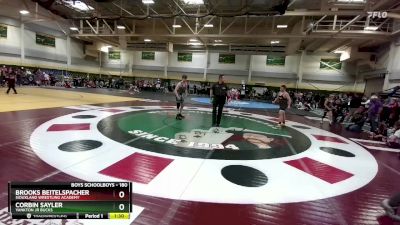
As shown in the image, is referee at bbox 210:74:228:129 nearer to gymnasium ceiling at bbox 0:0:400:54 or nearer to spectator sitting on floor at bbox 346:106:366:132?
gymnasium ceiling at bbox 0:0:400:54

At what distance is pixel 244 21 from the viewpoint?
22.2 m

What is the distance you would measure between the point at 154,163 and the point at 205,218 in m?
1.60

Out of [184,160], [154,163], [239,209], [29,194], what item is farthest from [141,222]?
[184,160]

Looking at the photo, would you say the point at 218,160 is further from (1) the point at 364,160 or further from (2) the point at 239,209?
(1) the point at 364,160

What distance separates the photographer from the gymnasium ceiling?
12.5m

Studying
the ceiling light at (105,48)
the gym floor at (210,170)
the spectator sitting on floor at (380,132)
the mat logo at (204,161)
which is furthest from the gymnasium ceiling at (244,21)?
the gym floor at (210,170)

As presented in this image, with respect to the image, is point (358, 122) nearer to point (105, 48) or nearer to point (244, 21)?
point (244, 21)

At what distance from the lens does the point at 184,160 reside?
3994 millimetres
